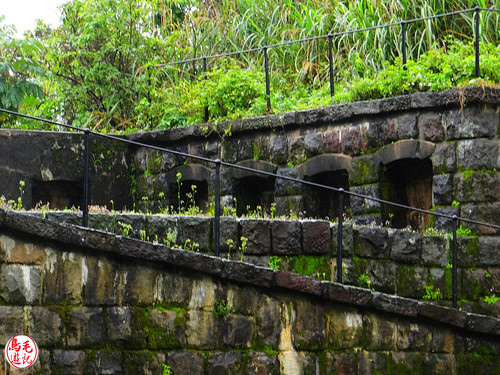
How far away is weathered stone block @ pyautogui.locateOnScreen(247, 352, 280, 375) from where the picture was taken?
800cm

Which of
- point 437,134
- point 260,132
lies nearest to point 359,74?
point 260,132

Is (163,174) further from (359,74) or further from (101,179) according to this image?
(359,74)

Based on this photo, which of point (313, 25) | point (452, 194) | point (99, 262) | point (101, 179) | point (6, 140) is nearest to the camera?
point (99, 262)

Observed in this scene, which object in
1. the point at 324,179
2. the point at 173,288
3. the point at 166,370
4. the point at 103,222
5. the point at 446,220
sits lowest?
the point at 166,370

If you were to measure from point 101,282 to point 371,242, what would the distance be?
3297mm

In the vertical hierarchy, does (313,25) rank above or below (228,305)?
above

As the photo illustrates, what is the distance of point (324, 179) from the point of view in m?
11.9

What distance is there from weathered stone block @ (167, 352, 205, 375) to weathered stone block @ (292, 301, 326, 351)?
902 mm

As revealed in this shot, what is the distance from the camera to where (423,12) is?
13516mm

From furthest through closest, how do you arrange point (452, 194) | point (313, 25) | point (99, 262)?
point (313, 25)
point (452, 194)
point (99, 262)

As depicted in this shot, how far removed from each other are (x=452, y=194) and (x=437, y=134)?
2.31 feet

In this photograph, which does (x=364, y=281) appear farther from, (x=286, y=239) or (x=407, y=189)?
(x=407, y=189)

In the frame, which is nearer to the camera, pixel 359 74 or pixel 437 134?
pixel 437 134

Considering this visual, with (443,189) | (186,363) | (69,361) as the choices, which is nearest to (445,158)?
(443,189)
